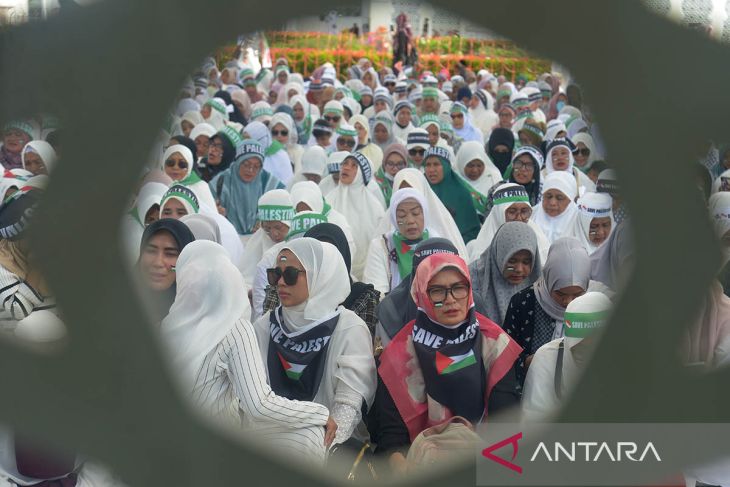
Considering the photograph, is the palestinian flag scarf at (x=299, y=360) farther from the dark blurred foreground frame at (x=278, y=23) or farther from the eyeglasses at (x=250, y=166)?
the eyeglasses at (x=250, y=166)

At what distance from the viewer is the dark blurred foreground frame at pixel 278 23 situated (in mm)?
580

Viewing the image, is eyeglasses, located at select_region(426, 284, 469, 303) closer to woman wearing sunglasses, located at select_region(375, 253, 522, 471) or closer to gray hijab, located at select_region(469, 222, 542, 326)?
woman wearing sunglasses, located at select_region(375, 253, 522, 471)

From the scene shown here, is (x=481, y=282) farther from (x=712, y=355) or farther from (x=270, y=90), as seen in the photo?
(x=270, y=90)

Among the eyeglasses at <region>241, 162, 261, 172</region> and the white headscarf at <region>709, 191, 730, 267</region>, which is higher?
the white headscarf at <region>709, 191, 730, 267</region>

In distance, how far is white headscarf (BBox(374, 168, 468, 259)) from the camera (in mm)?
3951

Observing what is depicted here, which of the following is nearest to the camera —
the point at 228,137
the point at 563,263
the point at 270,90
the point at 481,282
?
the point at 563,263

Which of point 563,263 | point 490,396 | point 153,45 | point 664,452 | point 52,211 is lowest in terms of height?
point 490,396

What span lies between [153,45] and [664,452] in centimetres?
49

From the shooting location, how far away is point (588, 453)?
2.15ft

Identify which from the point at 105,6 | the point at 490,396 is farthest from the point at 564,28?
the point at 490,396

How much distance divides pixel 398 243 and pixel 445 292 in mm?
1445

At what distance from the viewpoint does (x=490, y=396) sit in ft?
6.91

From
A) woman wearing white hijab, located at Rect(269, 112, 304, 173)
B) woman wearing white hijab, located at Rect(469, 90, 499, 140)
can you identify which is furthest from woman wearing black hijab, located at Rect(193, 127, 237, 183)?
woman wearing white hijab, located at Rect(469, 90, 499, 140)

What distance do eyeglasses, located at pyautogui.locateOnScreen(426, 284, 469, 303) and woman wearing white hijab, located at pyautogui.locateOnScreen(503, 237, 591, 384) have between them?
0.47 meters
